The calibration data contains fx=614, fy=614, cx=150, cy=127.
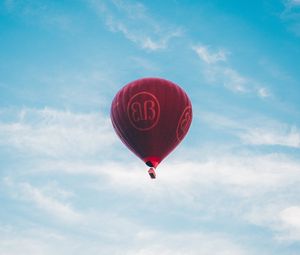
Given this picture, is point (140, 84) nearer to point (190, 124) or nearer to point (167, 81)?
point (167, 81)

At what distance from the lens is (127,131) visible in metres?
37.8

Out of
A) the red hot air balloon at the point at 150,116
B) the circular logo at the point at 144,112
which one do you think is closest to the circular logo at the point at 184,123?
the red hot air balloon at the point at 150,116

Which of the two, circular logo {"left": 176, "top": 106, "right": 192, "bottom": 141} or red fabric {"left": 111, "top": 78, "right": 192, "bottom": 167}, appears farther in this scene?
circular logo {"left": 176, "top": 106, "right": 192, "bottom": 141}

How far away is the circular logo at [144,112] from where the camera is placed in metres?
37.3

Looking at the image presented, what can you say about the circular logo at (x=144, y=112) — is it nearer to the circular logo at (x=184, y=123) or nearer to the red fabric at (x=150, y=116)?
the red fabric at (x=150, y=116)

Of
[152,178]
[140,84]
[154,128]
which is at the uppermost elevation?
[140,84]

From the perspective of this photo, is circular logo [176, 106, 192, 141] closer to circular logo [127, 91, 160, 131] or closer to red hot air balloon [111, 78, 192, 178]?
red hot air balloon [111, 78, 192, 178]

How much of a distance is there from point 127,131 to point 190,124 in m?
4.51

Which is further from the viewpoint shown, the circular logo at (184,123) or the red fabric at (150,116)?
the circular logo at (184,123)

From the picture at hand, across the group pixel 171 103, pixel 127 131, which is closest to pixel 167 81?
pixel 171 103

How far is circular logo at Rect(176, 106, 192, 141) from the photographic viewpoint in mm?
38250

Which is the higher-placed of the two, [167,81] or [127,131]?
[167,81]

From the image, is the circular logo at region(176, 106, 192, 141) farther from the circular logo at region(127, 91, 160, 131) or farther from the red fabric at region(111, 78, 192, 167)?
the circular logo at region(127, 91, 160, 131)

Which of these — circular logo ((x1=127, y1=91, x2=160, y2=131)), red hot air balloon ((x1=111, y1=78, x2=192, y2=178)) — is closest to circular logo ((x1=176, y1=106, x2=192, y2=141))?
red hot air balloon ((x1=111, y1=78, x2=192, y2=178))
